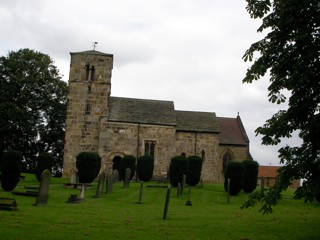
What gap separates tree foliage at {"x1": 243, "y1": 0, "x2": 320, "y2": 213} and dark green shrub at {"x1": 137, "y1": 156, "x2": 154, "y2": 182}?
2485cm

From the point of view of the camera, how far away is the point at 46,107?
4638 centimetres

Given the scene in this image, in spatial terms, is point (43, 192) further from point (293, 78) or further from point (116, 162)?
point (116, 162)

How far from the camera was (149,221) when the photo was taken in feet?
A: 48.1

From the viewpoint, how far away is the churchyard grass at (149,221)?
11523 millimetres

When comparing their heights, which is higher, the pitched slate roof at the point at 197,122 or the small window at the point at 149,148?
the pitched slate roof at the point at 197,122

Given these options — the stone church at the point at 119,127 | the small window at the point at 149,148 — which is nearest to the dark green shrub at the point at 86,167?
the stone church at the point at 119,127

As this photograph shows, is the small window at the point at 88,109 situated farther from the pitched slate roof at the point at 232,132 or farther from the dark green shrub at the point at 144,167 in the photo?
the pitched slate roof at the point at 232,132

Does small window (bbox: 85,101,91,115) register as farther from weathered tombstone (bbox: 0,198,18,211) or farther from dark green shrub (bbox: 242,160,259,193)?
weathered tombstone (bbox: 0,198,18,211)

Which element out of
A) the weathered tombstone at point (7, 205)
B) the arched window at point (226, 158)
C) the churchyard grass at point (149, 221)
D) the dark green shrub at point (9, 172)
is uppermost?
the arched window at point (226, 158)

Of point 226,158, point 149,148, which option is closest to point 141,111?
point 149,148

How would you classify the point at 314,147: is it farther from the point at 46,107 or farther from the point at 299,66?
the point at 46,107

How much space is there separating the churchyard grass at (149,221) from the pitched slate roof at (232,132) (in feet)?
70.4

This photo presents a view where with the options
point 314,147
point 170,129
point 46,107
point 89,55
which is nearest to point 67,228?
point 314,147

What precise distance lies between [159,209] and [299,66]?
11762 mm
